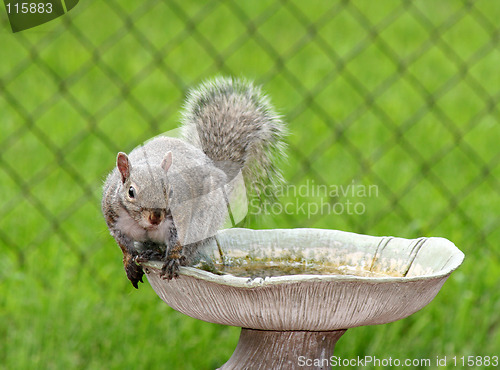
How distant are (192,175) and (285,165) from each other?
1.31 meters

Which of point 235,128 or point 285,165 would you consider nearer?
point 235,128

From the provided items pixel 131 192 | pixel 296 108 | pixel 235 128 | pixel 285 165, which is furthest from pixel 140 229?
pixel 296 108

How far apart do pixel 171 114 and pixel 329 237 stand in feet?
4.90

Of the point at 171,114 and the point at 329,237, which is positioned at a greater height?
the point at 171,114

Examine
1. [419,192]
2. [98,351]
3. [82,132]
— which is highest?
[82,132]

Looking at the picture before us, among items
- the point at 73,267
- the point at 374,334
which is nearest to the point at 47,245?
the point at 73,267

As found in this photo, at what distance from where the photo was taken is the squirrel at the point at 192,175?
3.86 feet

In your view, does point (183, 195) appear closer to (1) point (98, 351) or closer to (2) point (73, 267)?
(1) point (98, 351)

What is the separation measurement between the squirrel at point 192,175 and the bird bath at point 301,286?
0.21 feet

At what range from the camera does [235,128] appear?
144 centimetres

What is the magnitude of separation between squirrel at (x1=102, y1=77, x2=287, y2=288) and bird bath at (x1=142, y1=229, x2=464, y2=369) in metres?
0.06

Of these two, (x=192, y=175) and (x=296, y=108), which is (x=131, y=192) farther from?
(x=296, y=108)

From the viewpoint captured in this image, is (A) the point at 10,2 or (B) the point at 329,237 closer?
(B) the point at 329,237

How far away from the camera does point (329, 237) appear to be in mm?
1343
